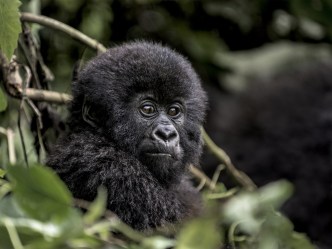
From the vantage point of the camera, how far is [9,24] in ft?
7.34

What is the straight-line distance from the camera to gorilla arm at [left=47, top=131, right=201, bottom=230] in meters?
2.45

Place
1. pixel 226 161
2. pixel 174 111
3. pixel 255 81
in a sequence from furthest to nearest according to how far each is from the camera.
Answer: pixel 255 81, pixel 226 161, pixel 174 111

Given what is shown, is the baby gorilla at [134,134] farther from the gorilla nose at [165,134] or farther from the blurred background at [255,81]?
the blurred background at [255,81]

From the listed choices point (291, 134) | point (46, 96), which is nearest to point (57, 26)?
point (46, 96)

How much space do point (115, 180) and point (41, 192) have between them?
1.10m

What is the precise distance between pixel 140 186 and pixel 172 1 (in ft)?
8.31

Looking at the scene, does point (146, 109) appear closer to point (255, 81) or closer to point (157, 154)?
point (157, 154)

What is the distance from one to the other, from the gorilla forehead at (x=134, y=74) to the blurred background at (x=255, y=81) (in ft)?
3.92

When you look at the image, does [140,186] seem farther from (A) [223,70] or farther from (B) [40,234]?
(A) [223,70]

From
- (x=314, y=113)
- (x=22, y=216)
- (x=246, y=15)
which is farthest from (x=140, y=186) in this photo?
(x=314, y=113)

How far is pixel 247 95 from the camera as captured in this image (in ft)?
19.5

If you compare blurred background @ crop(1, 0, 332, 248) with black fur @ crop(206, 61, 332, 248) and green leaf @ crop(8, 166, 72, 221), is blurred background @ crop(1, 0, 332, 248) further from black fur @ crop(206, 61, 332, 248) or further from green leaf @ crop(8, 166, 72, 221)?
green leaf @ crop(8, 166, 72, 221)

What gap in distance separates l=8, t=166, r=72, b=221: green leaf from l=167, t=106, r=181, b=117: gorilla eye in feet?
4.73

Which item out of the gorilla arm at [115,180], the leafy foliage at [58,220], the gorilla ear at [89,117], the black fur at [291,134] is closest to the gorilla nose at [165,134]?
the gorilla arm at [115,180]
